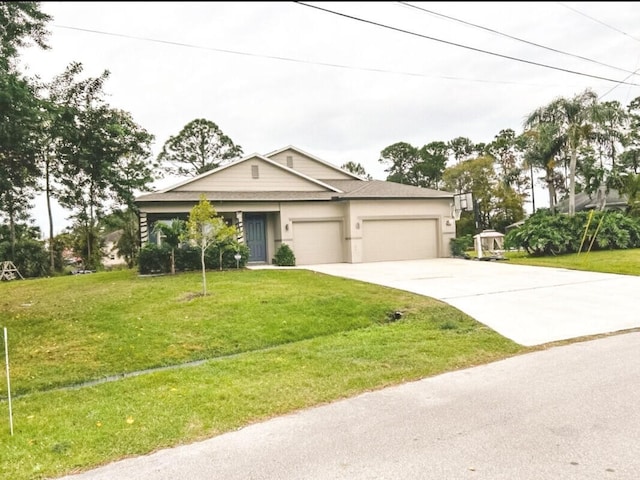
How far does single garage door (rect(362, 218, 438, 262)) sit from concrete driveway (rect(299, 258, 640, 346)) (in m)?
4.33

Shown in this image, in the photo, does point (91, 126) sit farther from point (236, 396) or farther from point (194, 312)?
point (236, 396)

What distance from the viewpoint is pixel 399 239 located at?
20.2 meters

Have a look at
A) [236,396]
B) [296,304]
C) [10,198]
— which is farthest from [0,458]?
[10,198]

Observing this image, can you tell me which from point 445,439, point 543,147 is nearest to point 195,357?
point 445,439

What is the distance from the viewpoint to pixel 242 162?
19922 millimetres

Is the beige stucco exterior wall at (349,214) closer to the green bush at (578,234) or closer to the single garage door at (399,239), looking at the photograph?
the single garage door at (399,239)

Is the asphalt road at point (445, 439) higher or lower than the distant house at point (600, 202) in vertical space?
lower

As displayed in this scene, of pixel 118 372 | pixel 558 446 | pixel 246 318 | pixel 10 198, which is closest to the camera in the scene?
pixel 558 446

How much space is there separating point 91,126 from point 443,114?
16.4 m

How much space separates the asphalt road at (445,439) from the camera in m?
3.05

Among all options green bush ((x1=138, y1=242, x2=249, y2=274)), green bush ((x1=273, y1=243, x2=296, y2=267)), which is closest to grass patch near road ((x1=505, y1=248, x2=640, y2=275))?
green bush ((x1=273, y1=243, x2=296, y2=267))

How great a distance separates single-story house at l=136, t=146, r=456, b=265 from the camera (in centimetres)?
1886

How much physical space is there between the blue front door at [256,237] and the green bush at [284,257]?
148 cm

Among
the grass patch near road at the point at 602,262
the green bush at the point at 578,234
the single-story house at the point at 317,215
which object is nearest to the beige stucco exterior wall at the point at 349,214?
the single-story house at the point at 317,215
